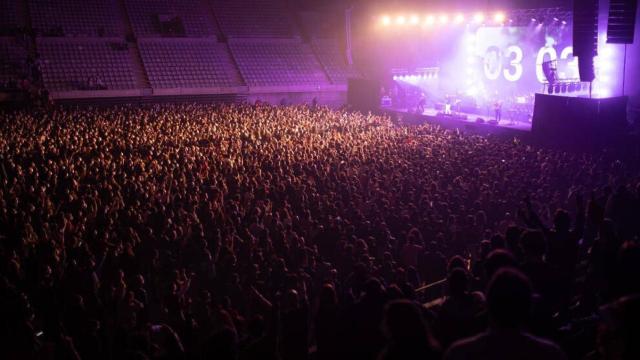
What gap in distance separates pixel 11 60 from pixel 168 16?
10977 millimetres

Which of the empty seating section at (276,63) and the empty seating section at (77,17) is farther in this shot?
the empty seating section at (276,63)

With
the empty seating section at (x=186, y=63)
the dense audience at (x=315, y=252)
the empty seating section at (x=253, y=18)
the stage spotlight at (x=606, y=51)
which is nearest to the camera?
the dense audience at (x=315, y=252)

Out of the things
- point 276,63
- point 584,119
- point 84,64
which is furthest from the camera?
point 276,63

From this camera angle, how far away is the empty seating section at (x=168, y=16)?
36.5 meters

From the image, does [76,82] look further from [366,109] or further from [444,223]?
[444,223]

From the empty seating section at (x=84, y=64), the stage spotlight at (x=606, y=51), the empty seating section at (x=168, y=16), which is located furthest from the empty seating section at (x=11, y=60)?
the stage spotlight at (x=606, y=51)

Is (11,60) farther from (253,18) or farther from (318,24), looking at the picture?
(318,24)

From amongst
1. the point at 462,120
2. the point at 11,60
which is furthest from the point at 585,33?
the point at 11,60

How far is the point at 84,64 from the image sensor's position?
32.4 m

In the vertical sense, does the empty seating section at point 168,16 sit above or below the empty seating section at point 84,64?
above

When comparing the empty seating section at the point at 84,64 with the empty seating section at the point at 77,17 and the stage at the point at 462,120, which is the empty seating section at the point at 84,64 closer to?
the empty seating section at the point at 77,17

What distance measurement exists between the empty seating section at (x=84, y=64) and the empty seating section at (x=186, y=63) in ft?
4.87

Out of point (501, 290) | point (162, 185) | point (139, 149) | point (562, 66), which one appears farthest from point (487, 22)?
point (501, 290)

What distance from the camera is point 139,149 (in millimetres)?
17500
